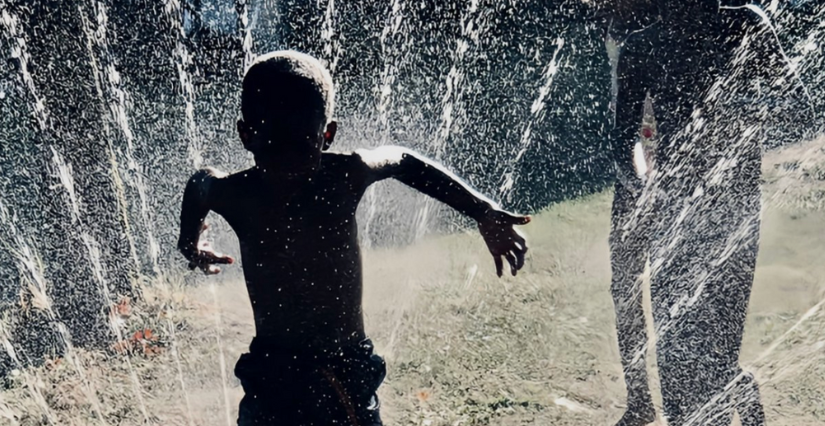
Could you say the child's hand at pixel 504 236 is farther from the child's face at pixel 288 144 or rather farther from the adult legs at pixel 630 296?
the adult legs at pixel 630 296

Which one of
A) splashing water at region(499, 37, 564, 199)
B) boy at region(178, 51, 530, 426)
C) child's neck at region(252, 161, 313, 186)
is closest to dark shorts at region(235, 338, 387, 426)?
boy at region(178, 51, 530, 426)

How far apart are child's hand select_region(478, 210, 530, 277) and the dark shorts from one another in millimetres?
451

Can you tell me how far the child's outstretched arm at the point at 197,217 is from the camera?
76.4 inches

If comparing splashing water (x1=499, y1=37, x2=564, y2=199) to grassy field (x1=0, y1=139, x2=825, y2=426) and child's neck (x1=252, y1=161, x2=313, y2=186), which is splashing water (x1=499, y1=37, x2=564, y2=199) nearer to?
grassy field (x1=0, y1=139, x2=825, y2=426)

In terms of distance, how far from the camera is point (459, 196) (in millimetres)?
1904

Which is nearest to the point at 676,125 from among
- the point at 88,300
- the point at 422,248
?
the point at 422,248

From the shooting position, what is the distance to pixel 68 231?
5.20m

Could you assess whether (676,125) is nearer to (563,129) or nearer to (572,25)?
(563,129)

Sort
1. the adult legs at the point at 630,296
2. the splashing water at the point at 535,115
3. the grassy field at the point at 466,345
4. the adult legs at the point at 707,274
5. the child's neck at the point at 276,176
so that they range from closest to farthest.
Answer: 1. the child's neck at the point at 276,176
2. the adult legs at the point at 707,274
3. the adult legs at the point at 630,296
4. the grassy field at the point at 466,345
5. the splashing water at the point at 535,115

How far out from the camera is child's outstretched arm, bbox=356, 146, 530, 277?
6.12 feet

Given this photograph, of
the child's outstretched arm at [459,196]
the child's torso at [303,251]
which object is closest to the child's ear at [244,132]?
the child's torso at [303,251]

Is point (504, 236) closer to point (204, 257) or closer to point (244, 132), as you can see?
point (244, 132)

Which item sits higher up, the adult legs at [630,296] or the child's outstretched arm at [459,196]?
the child's outstretched arm at [459,196]

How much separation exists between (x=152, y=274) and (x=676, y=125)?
3707 millimetres
